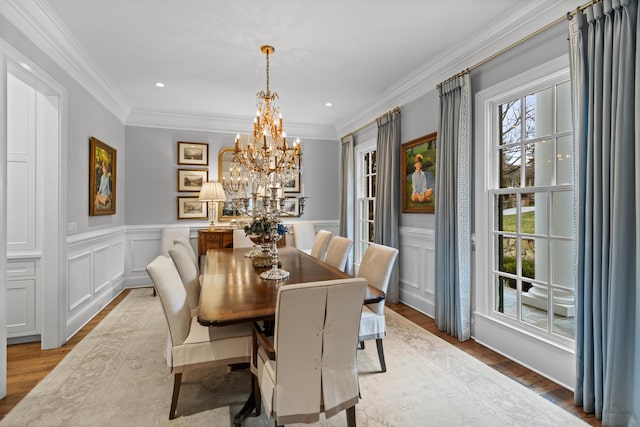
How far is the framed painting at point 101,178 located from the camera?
3643 mm

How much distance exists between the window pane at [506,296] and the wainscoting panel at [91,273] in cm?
410

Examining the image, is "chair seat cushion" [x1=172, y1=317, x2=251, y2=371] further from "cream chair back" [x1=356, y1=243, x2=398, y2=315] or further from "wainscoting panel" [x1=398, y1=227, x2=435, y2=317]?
"wainscoting panel" [x1=398, y1=227, x2=435, y2=317]

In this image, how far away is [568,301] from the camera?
2.58 m

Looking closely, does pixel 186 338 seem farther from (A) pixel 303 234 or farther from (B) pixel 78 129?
(A) pixel 303 234

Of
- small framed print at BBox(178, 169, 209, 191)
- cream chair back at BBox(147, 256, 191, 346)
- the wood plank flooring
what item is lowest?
the wood plank flooring

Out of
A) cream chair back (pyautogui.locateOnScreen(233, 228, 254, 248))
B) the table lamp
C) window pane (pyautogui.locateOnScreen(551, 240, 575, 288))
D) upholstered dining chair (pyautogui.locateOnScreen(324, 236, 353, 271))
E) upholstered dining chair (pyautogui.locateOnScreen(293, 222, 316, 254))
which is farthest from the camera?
upholstered dining chair (pyautogui.locateOnScreen(293, 222, 316, 254))

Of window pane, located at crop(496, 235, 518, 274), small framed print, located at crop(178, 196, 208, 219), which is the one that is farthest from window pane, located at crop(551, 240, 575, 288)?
small framed print, located at crop(178, 196, 208, 219)

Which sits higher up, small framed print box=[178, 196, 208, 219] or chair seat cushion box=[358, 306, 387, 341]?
small framed print box=[178, 196, 208, 219]

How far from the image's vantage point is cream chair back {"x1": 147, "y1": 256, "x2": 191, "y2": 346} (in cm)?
182

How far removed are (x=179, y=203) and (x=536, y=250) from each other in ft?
16.1

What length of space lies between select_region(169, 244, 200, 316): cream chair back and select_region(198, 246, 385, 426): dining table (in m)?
0.13

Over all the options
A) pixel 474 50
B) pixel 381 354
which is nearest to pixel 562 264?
pixel 381 354

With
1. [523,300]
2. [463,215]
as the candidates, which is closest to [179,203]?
[463,215]

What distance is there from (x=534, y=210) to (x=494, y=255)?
535 mm
